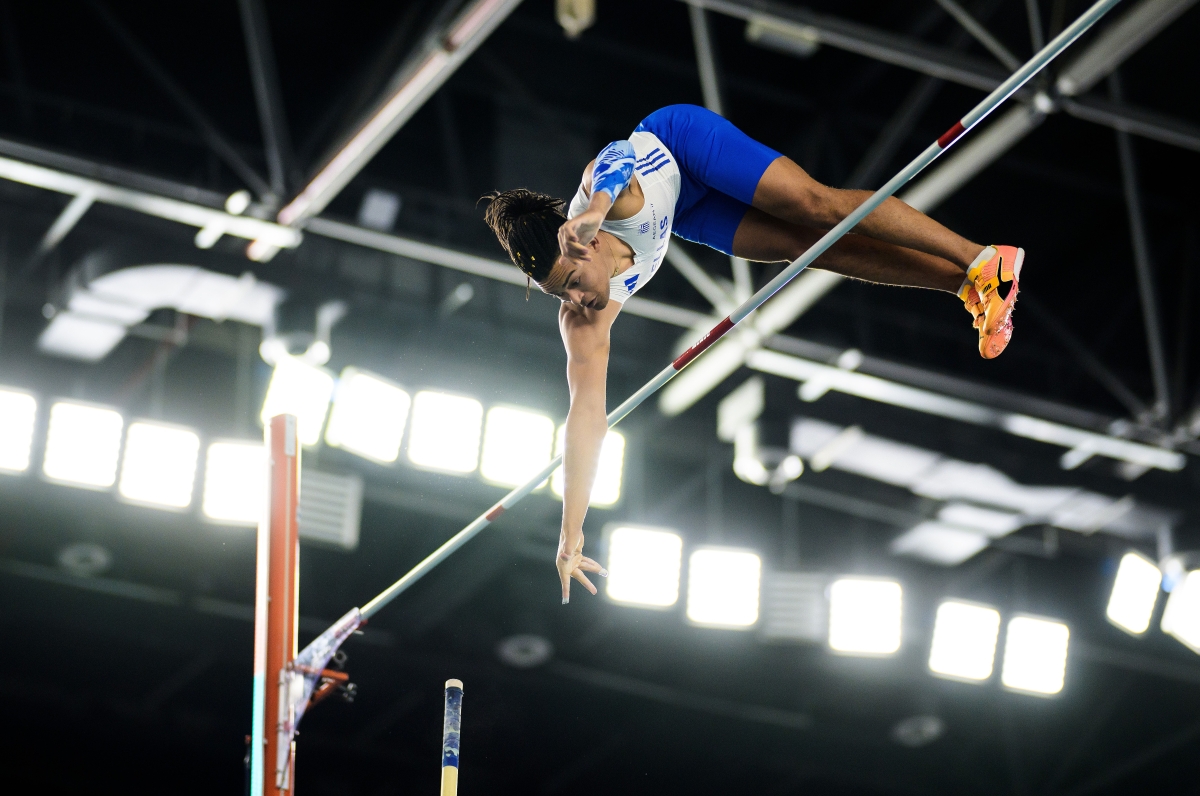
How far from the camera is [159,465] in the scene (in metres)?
9.13

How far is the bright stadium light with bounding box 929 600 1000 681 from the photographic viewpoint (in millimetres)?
11164

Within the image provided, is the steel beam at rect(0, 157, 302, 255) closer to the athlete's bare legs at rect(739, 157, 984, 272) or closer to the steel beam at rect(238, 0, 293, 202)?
the steel beam at rect(238, 0, 293, 202)

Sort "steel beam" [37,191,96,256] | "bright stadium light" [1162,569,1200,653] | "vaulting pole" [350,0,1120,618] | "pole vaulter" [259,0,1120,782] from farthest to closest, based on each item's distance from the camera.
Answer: "bright stadium light" [1162,569,1200,653] < "steel beam" [37,191,96,256] < "pole vaulter" [259,0,1120,782] < "vaulting pole" [350,0,1120,618]

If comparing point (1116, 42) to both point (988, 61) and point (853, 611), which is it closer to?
point (988, 61)

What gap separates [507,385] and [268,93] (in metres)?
3.10

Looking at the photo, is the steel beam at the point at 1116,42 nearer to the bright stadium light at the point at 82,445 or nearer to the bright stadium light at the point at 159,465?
the bright stadium light at the point at 159,465

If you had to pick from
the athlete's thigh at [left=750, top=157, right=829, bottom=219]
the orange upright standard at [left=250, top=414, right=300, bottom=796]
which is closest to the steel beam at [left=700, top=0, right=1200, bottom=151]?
the athlete's thigh at [left=750, top=157, right=829, bottom=219]

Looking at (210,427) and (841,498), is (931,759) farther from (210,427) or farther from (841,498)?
(210,427)

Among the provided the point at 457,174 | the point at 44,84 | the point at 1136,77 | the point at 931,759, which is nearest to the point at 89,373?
the point at 44,84

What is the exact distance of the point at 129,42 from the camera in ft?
27.7

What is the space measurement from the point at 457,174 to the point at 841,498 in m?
4.06

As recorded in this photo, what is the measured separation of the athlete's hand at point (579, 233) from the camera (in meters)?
3.60

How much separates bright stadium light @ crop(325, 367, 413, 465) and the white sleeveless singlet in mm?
5311

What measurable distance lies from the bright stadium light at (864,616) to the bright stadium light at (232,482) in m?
4.37
